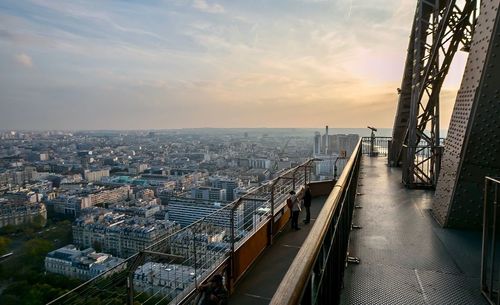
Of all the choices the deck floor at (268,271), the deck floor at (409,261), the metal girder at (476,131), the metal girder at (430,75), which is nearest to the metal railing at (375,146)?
the metal girder at (430,75)

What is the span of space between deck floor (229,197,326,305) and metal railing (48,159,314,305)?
0.82 feet

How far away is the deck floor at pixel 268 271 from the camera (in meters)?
6.32

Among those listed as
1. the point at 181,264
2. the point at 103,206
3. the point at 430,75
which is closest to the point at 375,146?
the point at 430,75

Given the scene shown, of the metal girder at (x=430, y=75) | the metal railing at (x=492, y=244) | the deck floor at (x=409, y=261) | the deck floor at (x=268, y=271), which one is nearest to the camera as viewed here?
the metal railing at (x=492, y=244)

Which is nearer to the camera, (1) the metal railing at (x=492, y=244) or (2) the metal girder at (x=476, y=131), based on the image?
(1) the metal railing at (x=492, y=244)

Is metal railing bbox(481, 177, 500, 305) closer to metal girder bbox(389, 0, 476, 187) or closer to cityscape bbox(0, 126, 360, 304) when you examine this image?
cityscape bbox(0, 126, 360, 304)

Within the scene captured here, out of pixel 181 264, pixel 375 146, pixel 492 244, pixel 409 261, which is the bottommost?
pixel 181 264

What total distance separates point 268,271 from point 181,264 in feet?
8.49

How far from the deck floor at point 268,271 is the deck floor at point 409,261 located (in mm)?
1609

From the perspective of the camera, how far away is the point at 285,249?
830 cm

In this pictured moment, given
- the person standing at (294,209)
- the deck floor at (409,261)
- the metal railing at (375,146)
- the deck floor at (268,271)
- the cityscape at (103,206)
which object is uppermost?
the metal railing at (375,146)

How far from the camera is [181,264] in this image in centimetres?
526

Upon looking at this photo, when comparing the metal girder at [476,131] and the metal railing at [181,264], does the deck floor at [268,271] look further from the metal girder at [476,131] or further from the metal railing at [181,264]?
the metal girder at [476,131]

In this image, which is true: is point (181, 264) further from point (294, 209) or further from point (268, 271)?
point (294, 209)
